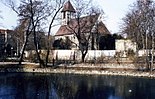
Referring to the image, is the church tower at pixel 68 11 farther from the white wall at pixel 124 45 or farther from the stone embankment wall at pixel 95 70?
the stone embankment wall at pixel 95 70

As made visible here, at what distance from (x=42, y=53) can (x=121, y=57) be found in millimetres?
12323

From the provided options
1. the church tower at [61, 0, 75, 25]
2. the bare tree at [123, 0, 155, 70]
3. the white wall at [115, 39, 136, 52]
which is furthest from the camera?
the church tower at [61, 0, 75, 25]

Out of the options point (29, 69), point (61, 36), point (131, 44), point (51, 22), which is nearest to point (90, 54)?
point (131, 44)

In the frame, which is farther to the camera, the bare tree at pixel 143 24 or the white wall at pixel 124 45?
the white wall at pixel 124 45

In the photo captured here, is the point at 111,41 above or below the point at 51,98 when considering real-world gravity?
above

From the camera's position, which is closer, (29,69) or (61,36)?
(29,69)

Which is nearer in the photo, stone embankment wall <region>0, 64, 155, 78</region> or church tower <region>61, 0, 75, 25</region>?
stone embankment wall <region>0, 64, 155, 78</region>

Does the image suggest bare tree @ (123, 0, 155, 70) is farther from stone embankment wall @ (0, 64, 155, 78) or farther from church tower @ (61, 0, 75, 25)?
church tower @ (61, 0, 75, 25)

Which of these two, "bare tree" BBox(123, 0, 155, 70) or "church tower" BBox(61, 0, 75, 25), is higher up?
"church tower" BBox(61, 0, 75, 25)

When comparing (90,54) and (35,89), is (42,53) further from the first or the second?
(35,89)

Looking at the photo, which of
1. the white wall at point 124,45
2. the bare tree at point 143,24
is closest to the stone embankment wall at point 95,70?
the bare tree at point 143,24

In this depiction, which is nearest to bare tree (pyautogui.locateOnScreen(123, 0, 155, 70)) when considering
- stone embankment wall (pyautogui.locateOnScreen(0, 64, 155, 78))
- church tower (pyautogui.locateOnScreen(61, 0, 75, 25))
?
stone embankment wall (pyautogui.locateOnScreen(0, 64, 155, 78))

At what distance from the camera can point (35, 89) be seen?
2267 cm

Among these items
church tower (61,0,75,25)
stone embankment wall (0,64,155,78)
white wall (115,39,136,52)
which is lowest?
stone embankment wall (0,64,155,78)
